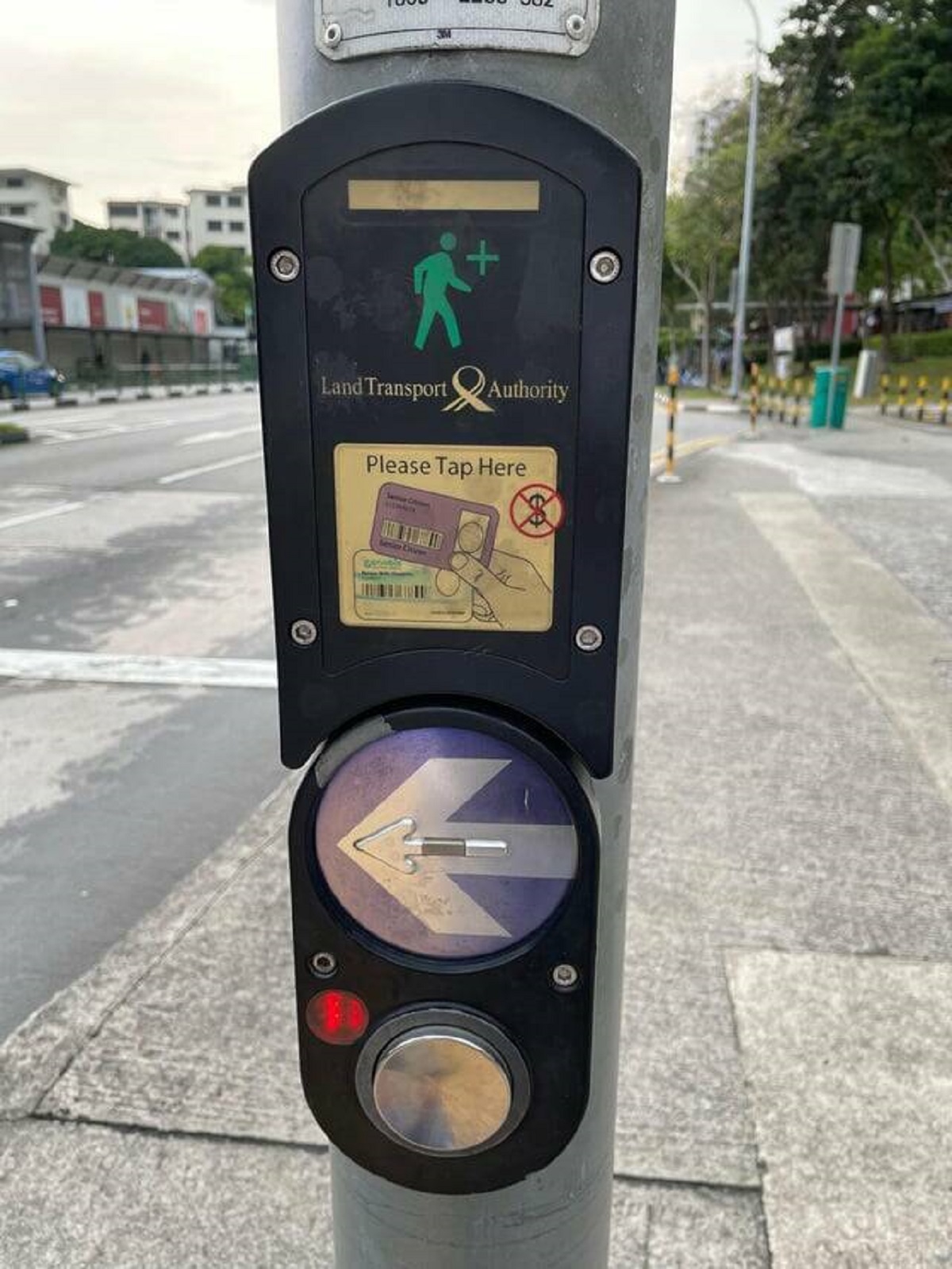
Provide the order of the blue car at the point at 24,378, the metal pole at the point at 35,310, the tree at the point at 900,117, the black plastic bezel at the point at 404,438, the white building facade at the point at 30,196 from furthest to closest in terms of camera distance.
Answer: the white building facade at the point at 30,196
the metal pole at the point at 35,310
the blue car at the point at 24,378
the tree at the point at 900,117
the black plastic bezel at the point at 404,438

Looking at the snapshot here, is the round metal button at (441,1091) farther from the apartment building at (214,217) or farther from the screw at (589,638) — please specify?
the apartment building at (214,217)

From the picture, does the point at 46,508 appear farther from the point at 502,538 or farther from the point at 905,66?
the point at 905,66

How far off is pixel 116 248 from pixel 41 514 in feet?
276

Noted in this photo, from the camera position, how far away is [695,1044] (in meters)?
2.62

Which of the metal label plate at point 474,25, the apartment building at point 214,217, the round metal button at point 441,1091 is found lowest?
the round metal button at point 441,1091

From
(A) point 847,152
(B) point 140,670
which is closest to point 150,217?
(A) point 847,152

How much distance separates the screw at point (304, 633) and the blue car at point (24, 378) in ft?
102

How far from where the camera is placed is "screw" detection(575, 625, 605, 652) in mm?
1199

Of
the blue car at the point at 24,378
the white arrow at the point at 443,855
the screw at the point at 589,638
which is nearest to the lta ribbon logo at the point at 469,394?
the screw at the point at 589,638

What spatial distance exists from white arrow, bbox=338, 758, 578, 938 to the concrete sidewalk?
1.15 metres

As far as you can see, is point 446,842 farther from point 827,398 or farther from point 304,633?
point 827,398

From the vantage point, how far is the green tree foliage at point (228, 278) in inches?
3420

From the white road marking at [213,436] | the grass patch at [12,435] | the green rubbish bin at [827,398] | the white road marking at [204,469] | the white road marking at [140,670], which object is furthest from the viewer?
the green rubbish bin at [827,398]

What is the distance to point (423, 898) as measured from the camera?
1282 millimetres
